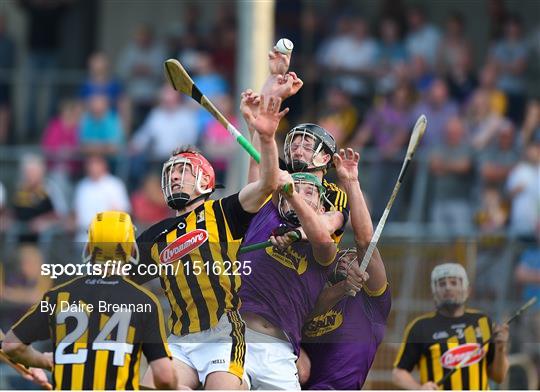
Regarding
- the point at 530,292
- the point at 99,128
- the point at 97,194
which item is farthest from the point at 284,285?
the point at 99,128

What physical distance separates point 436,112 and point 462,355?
18.0 feet

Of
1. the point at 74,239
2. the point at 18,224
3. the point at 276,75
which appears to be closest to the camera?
the point at 276,75

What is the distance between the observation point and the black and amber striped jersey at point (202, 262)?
8.38 metres

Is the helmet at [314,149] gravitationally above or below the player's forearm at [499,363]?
above

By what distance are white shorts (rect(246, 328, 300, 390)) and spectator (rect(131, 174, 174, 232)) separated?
18.3 feet

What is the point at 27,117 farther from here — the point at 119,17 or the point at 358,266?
the point at 358,266

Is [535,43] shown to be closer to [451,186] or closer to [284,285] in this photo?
[451,186]

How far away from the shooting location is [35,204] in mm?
14586

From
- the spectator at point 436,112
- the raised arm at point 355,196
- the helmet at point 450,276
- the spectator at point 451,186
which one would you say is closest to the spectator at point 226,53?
the spectator at point 436,112

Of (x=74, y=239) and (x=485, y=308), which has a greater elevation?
(x=74, y=239)

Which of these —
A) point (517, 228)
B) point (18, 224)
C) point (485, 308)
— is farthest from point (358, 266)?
Result: point (18, 224)

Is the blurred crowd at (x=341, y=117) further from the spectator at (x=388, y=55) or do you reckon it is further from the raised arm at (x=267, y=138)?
the raised arm at (x=267, y=138)

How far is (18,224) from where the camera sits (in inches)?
571

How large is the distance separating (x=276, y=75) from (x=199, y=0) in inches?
398
